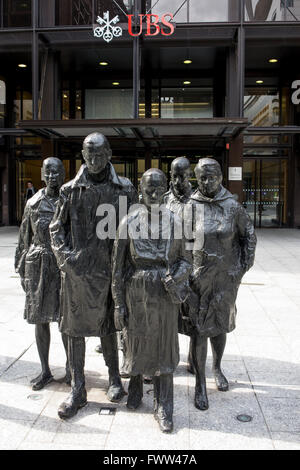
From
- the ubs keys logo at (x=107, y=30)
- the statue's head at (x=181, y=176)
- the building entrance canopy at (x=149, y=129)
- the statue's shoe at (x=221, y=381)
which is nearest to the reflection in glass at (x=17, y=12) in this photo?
the ubs keys logo at (x=107, y=30)

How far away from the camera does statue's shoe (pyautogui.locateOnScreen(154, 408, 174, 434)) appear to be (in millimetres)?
3326

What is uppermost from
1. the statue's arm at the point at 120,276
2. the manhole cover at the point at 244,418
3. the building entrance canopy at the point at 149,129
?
the building entrance canopy at the point at 149,129

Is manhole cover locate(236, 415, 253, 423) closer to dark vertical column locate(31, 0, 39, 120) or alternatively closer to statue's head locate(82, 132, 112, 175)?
statue's head locate(82, 132, 112, 175)

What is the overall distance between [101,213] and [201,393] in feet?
5.53

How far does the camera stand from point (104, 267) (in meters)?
3.62

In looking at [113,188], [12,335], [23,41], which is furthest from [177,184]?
[23,41]

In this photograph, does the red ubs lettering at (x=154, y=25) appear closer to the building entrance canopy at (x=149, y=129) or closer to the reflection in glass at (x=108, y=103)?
the building entrance canopy at (x=149, y=129)

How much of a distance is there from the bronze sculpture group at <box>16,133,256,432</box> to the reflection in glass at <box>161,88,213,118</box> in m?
14.8

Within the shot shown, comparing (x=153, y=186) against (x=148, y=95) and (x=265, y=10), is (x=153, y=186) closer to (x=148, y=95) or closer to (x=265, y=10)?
(x=265, y=10)

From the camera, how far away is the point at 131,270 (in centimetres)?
342

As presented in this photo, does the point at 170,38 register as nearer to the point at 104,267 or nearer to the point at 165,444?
the point at 104,267

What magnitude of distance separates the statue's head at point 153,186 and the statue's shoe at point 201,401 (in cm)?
164

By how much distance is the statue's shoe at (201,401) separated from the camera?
3.72 meters

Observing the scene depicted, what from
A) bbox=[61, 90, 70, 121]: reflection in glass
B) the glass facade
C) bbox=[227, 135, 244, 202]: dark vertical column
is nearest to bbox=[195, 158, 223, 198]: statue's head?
bbox=[227, 135, 244, 202]: dark vertical column
